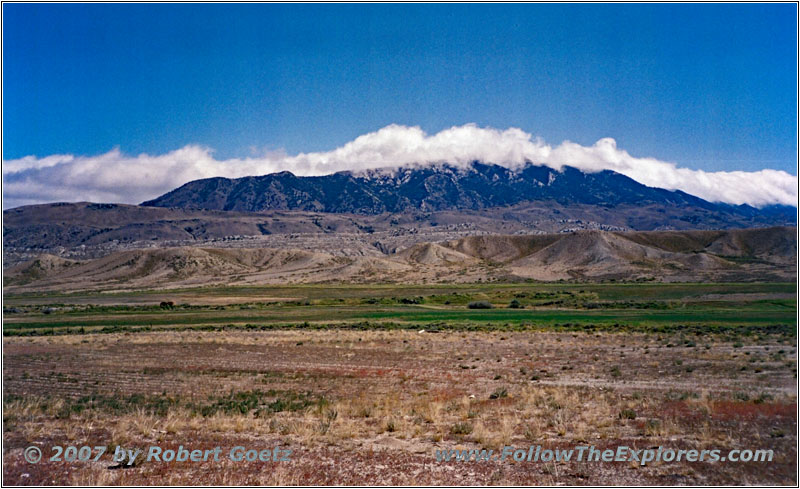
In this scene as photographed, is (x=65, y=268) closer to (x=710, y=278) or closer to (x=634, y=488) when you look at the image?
(x=710, y=278)

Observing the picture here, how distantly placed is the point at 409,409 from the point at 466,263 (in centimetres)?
15359

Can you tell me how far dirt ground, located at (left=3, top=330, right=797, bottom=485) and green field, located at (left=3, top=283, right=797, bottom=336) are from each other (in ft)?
49.1

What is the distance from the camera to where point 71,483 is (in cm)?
1167

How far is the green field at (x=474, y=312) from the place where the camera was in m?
48.2

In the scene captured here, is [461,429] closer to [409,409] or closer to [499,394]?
[409,409]

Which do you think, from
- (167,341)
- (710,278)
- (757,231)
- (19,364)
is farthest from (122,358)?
(757,231)

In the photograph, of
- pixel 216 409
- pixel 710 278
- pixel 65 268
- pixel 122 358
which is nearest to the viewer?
pixel 216 409

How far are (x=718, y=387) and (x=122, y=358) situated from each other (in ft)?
96.9

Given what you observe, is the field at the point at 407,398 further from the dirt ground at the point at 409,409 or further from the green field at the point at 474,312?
the green field at the point at 474,312

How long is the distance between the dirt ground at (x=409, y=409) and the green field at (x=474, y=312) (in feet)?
49.1

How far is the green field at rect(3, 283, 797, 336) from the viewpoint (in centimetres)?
4816

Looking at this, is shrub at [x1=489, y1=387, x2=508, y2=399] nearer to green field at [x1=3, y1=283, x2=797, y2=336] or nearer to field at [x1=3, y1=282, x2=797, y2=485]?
field at [x1=3, y1=282, x2=797, y2=485]

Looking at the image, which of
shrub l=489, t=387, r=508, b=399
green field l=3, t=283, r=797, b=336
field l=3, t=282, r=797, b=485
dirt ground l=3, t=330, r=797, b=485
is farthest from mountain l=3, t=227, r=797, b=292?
shrub l=489, t=387, r=508, b=399

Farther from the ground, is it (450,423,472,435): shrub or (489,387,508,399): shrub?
(450,423,472,435): shrub
